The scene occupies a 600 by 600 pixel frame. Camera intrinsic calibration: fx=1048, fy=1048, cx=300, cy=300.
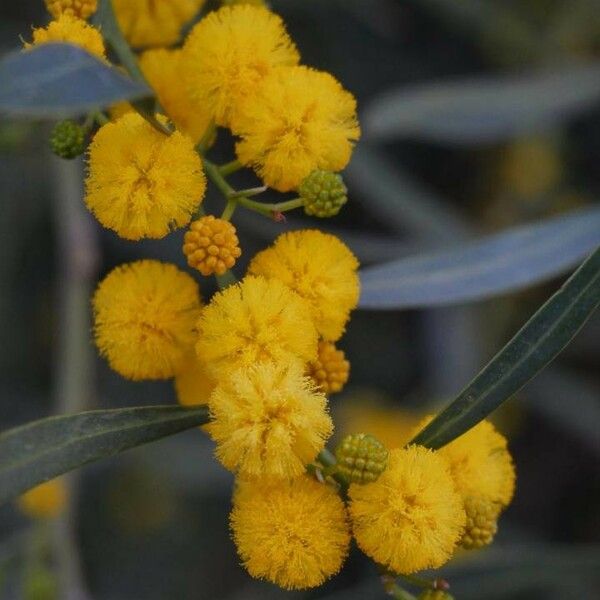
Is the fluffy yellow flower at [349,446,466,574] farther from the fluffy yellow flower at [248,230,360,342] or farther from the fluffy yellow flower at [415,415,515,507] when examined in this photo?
the fluffy yellow flower at [248,230,360,342]

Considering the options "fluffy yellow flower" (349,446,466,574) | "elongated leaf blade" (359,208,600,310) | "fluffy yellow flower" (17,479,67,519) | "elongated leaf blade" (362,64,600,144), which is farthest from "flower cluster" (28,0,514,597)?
"elongated leaf blade" (362,64,600,144)

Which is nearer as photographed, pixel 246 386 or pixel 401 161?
pixel 246 386

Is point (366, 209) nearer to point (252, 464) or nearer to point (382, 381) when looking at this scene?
point (382, 381)

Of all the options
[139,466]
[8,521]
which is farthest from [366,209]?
[8,521]

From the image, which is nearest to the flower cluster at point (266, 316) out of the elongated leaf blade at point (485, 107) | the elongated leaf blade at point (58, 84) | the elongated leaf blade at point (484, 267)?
the elongated leaf blade at point (58, 84)

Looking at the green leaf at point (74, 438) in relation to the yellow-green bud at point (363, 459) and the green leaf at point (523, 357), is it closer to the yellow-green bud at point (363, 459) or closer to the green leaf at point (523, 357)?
the yellow-green bud at point (363, 459)
